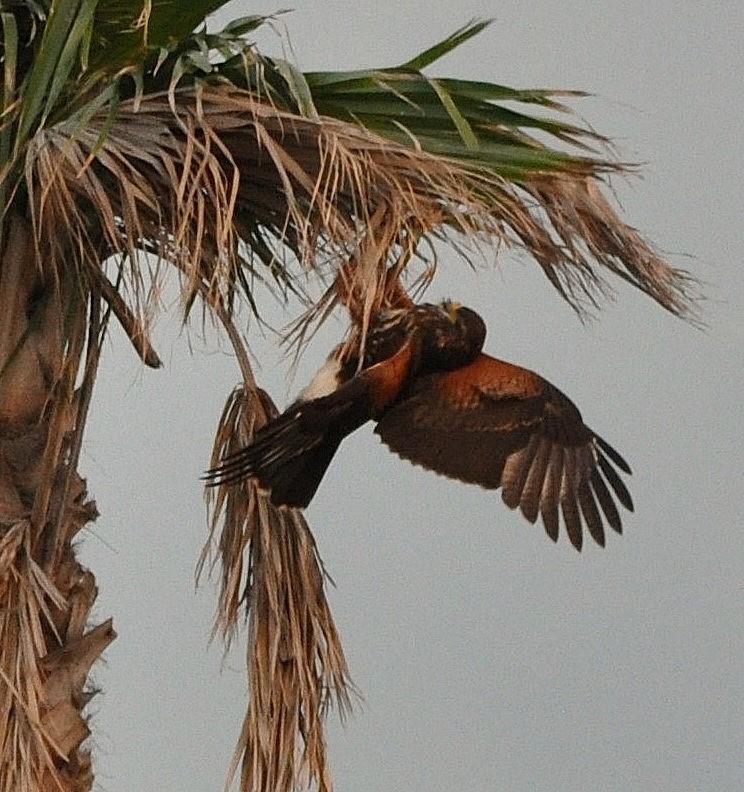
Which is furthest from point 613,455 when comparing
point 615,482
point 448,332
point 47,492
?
point 47,492

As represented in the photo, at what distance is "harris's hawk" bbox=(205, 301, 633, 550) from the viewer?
4.30m

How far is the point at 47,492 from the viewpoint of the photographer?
15.1 feet

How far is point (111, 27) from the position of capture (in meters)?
4.73

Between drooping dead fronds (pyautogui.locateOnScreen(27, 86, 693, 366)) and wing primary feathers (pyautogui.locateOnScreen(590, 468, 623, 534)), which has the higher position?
drooping dead fronds (pyautogui.locateOnScreen(27, 86, 693, 366))

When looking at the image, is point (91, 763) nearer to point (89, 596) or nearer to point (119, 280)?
point (89, 596)

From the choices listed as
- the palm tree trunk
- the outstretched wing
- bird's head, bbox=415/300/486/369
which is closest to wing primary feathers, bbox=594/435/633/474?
the outstretched wing

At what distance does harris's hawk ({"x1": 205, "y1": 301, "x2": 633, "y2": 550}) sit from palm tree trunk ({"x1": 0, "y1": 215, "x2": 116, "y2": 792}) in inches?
17.2

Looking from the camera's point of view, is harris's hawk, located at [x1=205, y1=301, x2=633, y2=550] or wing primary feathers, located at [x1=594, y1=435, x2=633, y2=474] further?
wing primary feathers, located at [x1=594, y1=435, x2=633, y2=474]

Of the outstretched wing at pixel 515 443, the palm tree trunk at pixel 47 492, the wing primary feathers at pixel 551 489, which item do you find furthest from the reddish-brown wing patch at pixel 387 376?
the palm tree trunk at pixel 47 492

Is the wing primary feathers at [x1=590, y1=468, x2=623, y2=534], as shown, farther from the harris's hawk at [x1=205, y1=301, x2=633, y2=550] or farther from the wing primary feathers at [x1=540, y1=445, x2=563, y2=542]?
the wing primary feathers at [x1=540, y1=445, x2=563, y2=542]

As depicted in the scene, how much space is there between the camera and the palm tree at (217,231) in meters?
4.23

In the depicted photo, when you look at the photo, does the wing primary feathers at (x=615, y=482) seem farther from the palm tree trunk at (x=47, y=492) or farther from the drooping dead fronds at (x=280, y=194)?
the palm tree trunk at (x=47, y=492)

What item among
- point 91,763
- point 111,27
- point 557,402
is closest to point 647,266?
point 557,402

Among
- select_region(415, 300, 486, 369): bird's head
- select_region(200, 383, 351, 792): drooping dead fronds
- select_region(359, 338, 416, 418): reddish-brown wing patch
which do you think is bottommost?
select_region(200, 383, 351, 792): drooping dead fronds
